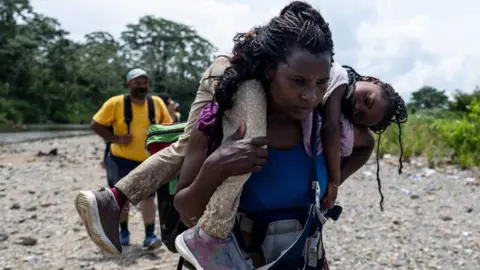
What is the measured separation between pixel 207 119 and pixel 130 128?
3945 millimetres

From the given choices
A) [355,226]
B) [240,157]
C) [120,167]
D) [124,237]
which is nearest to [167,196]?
[240,157]

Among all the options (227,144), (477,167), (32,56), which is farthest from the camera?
(32,56)

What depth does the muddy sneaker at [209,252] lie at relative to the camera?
1775 mm

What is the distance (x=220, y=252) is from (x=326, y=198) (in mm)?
510

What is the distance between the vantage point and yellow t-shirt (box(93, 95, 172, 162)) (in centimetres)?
557

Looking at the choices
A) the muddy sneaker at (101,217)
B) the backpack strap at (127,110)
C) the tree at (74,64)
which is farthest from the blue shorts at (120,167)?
the tree at (74,64)

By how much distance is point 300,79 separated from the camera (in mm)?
1740

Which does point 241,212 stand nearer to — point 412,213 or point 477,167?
point 412,213

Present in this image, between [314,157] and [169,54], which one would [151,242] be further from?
[169,54]

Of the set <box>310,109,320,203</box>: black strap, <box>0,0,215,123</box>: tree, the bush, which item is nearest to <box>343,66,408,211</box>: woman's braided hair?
<box>310,109,320,203</box>: black strap

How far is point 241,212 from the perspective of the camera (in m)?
1.93

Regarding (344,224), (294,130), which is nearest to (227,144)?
(294,130)

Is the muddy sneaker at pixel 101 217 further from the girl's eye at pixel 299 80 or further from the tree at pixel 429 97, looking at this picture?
the tree at pixel 429 97

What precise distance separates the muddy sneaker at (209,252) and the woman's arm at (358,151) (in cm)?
68
